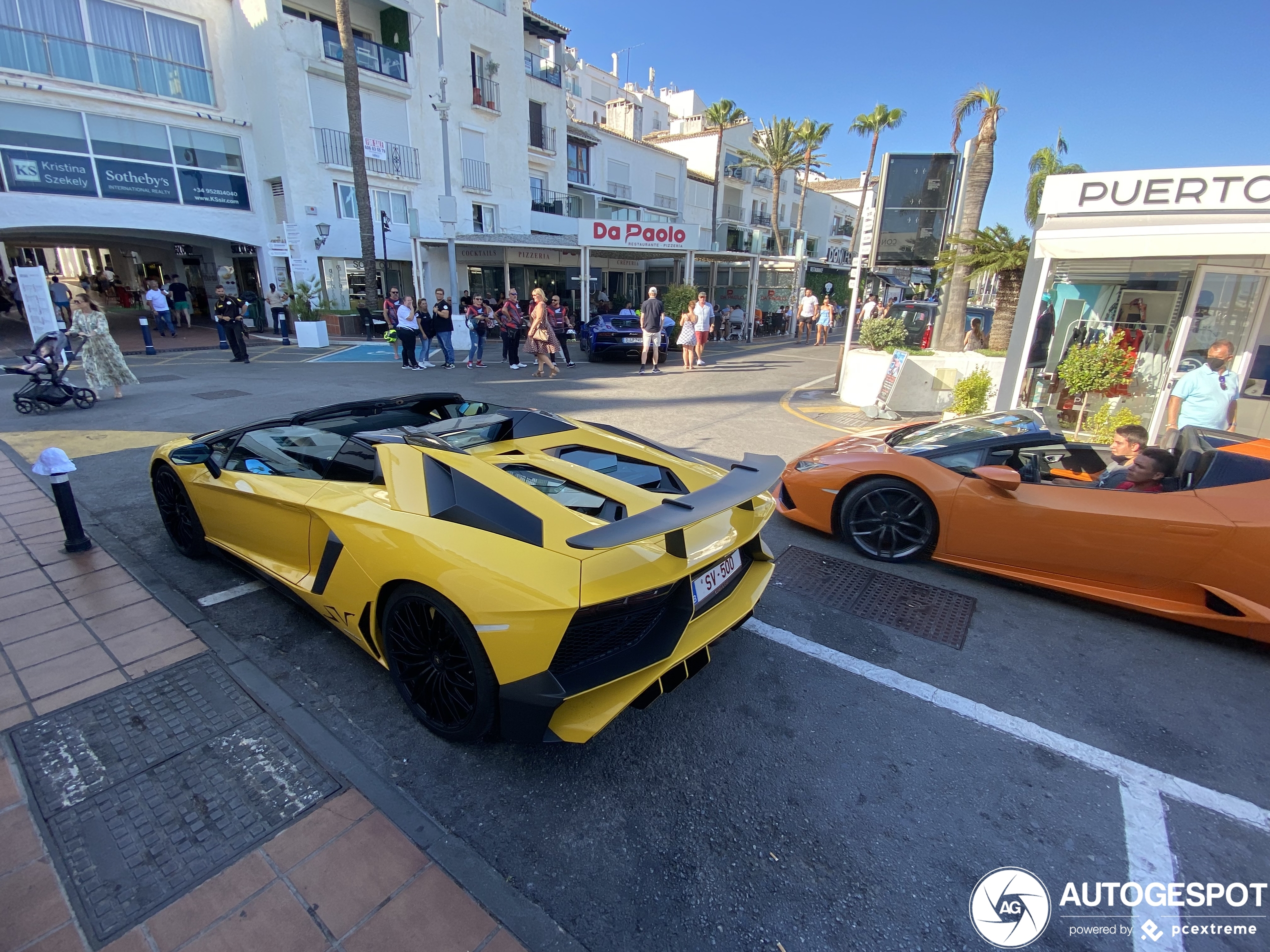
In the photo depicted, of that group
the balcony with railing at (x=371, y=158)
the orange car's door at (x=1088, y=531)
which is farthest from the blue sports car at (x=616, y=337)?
the orange car's door at (x=1088, y=531)

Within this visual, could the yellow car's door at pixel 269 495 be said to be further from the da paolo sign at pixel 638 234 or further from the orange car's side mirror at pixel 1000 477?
the da paolo sign at pixel 638 234

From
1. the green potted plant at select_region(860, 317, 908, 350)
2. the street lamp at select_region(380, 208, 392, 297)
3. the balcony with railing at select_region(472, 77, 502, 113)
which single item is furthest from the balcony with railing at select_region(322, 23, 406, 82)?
the green potted plant at select_region(860, 317, 908, 350)

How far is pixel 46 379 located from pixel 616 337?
35.1 feet

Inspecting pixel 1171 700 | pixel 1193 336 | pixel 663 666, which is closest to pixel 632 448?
pixel 663 666

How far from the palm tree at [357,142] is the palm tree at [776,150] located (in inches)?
1068

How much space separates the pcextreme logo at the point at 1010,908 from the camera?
1.86 m

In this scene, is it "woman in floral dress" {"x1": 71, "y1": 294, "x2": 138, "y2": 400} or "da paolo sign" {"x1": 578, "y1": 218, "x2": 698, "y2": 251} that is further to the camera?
"da paolo sign" {"x1": 578, "y1": 218, "x2": 698, "y2": 251}

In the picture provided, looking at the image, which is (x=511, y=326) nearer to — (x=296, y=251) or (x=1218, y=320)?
(x=296, y=251)

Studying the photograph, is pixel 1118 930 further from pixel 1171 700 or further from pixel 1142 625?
pixel 1142 625

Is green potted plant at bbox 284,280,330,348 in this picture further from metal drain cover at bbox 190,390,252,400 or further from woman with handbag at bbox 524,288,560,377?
woman with handbag at bbox 524,288,560,377

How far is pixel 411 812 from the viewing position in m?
2.21

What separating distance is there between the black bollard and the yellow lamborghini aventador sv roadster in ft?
4.24

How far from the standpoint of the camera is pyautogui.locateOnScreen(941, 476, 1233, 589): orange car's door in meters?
3.36

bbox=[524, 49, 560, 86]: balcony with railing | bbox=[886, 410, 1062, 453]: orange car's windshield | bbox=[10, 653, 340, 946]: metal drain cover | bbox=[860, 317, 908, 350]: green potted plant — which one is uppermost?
bbox=[524, 49, 560, 86]: balcony with railing
